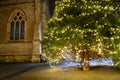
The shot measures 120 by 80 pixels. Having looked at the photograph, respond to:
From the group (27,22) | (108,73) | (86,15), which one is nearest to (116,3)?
(86,15)

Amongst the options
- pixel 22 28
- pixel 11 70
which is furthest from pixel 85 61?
pixel 22 28

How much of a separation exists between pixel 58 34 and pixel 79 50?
55.9 inches

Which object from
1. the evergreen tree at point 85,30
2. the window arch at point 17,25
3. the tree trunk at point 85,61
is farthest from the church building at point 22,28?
the tree trunk at point 85,61

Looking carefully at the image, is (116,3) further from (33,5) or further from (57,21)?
(33,5)

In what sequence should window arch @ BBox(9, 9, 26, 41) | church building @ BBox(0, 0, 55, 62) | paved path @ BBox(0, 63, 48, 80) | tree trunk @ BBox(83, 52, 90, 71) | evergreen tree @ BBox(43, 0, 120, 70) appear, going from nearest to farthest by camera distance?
evergreen tree @ BBox(43, 0, 120, 70) → tree trunk @ BBox(83, 52, 90, 71) → paved path @ BBox(0, 63, 48, 80) → church building @ BBox(0, 0, 55, 62) → window arch @ BBox(9, 9, 26, 41)

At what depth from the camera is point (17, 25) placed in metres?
21.8

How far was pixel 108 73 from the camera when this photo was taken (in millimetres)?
11469

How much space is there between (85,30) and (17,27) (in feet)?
38.6

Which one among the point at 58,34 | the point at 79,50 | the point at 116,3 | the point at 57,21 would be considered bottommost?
the point at 79,50

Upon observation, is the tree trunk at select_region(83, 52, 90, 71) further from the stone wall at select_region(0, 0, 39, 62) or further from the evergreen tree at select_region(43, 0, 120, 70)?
the stone wall at select_region(0, 0, 39, 62)

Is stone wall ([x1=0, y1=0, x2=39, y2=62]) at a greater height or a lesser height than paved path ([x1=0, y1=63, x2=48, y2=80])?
greater

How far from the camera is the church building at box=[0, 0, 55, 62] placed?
20.3 meters

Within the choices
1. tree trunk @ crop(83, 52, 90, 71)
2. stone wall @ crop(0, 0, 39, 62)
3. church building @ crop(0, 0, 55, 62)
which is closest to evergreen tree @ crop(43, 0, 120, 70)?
tree trunk @ crop(83, 52, 90, 71)

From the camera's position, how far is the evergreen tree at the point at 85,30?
1125 cm
